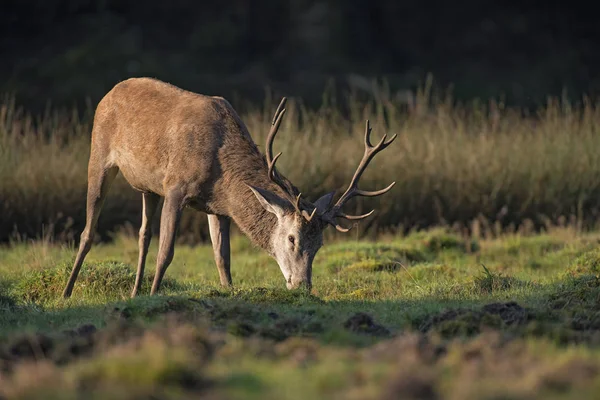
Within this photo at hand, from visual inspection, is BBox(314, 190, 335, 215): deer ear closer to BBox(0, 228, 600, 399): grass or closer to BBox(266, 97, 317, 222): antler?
BBox(266, 97, 317, 222): antler

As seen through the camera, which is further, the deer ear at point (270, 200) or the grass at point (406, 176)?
the grass at point (406, 176)

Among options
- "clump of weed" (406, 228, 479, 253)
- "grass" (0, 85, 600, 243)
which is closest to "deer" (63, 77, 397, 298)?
"clump of weed" (406, 228, 479, 253)

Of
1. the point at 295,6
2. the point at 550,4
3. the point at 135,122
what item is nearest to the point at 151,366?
the point at 135,122

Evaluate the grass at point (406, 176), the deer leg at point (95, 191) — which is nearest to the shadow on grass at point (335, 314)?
the deer leg at point (95, 191)

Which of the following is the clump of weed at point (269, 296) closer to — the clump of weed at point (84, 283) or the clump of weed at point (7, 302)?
the clump of weed at point (84, 283)

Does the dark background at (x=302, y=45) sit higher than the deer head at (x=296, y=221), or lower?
higher

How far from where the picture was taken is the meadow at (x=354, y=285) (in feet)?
18.8

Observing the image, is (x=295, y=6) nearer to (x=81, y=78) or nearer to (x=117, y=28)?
(x=117, y=28)

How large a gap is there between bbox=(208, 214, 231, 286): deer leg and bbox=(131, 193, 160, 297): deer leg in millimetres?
633

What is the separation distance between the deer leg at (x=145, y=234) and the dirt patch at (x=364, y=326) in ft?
10.5

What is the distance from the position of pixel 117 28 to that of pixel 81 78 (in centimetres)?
358

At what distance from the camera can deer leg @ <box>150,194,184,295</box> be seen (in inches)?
407

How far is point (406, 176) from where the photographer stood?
16328 mm

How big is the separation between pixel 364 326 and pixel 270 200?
2625 mm
